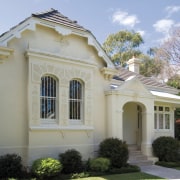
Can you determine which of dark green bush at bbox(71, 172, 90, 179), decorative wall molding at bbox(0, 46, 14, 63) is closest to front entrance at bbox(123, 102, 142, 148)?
dark green bush at bbox(71, 172, 90, 179)

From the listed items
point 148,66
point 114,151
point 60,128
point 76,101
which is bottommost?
point 114,151

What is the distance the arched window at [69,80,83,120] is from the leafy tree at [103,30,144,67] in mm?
32460

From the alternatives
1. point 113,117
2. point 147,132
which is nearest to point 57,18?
point 113,117

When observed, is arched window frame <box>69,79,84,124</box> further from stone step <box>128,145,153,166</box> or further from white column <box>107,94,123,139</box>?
stone step <box>128,145,153,166</box>

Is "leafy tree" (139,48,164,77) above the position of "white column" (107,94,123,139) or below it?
above

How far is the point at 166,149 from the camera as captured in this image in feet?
57.3

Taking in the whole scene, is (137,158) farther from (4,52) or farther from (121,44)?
(121,44)

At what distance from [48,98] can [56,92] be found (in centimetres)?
56

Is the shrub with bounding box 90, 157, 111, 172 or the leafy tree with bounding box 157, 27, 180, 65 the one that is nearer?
the shrub with bounding box 90, 157, 111, 172

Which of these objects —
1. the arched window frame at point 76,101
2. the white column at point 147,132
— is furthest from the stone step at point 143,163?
the arched window frame at point 76,101

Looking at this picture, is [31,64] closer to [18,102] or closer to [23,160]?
[18,102]

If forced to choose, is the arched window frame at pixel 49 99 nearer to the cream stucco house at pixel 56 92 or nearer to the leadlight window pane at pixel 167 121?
the cream stucco house at pixel 56 92

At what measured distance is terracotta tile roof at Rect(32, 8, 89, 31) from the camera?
46.3 ft

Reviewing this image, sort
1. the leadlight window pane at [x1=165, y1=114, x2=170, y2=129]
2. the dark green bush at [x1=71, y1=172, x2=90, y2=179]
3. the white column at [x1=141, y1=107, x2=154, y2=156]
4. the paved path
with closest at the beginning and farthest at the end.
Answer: the dark green bush at [x1=71, y1=172, x2=90, y2=179] → the paved path → the white column at [x1=141, y1=107, x2=154, y2=156] → the leadlight window pane at [x1=165, y1=114, x2=170, y2=129]
